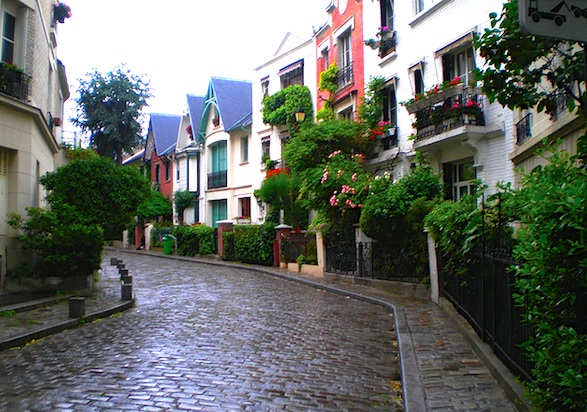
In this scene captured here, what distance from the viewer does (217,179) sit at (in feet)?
114

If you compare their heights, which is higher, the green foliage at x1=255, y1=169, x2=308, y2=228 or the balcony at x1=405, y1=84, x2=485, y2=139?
the balcony at x1=405, y1=84, x2=485, y2=139

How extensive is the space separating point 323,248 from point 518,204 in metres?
13.7

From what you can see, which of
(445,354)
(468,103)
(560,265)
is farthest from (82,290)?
(560,265)

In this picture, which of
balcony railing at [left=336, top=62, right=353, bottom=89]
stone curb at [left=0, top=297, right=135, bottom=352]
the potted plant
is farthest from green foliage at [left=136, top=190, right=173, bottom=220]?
stone curb at [left=0, top=297, right=135, bottom=352]

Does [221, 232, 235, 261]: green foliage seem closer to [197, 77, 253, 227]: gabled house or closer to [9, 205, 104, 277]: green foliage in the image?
[197, 77, 253, 227]: gabled house

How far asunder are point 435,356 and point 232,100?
3039 cm

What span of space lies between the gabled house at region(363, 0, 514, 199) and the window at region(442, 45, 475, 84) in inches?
1.1

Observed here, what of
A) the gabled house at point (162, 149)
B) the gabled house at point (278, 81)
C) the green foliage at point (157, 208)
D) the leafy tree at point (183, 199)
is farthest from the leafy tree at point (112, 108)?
the gabled house at point (278, 81)

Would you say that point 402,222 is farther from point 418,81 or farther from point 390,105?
point 390,105

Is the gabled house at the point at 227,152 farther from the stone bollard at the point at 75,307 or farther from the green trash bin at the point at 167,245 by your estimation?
the stone bollard at the point at 75,307

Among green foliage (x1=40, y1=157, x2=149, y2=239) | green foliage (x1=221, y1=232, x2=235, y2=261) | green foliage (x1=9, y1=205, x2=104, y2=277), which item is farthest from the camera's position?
green foliage (x1=221, y1=232, x2=235, y2=261)

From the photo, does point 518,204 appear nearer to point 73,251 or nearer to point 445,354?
point 445,354

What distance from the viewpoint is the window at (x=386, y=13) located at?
65.0 ft

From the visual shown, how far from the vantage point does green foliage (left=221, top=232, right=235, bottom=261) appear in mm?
26575
